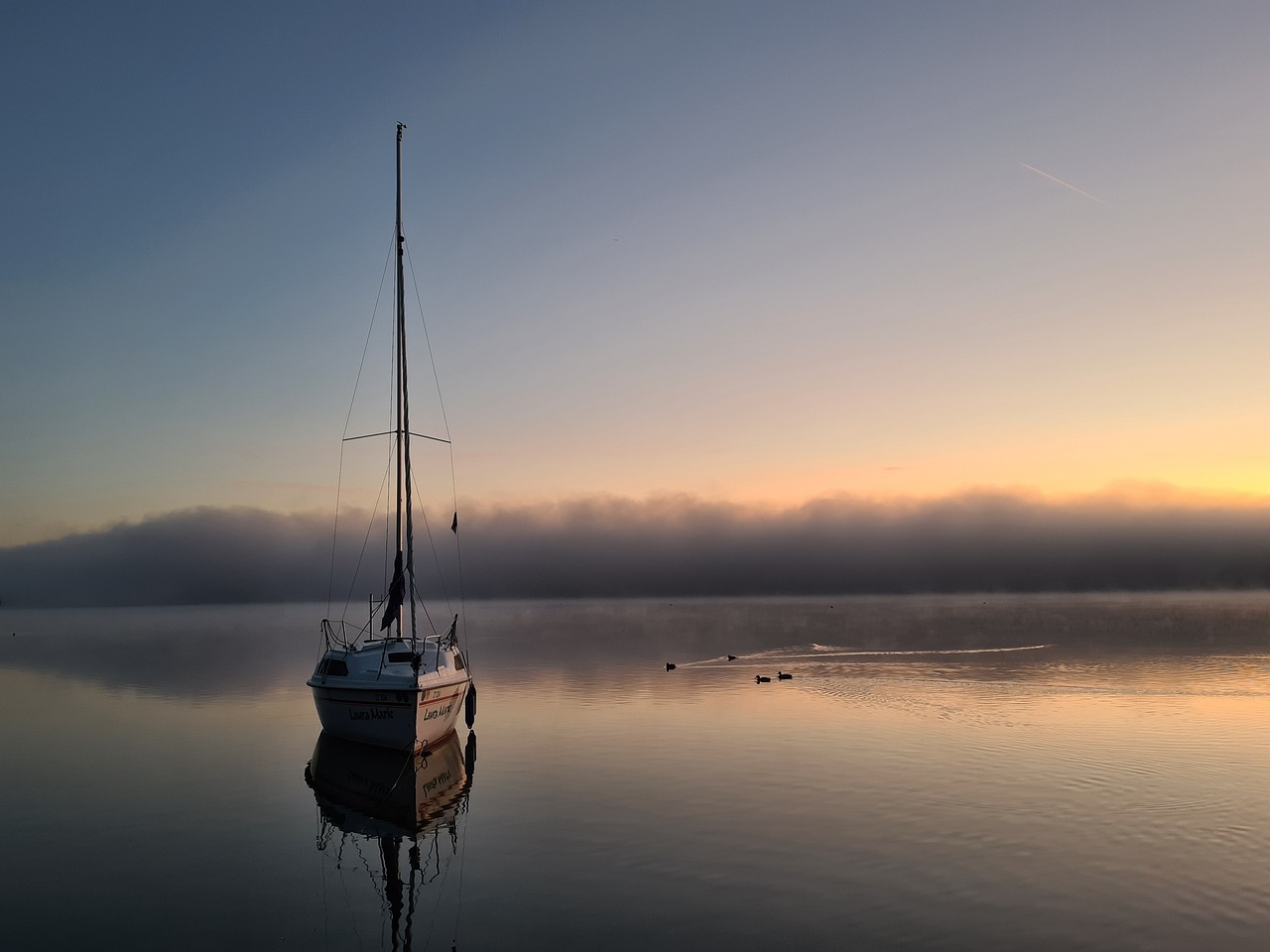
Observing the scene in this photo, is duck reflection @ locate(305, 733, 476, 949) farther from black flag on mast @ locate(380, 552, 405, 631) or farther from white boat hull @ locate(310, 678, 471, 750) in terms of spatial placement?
black flag on mast @ locate(380, 552, 405, 631)

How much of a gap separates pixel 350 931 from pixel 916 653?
2905 inches

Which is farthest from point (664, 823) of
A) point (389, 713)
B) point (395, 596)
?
point (395, 596)

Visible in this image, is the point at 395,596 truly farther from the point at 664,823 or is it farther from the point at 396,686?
the point at 664,823

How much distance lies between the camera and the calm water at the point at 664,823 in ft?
55.1

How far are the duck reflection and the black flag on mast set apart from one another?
5.14m

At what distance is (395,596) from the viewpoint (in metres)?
37.6

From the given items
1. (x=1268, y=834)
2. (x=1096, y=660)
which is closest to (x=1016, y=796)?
(x=1268, y=834)

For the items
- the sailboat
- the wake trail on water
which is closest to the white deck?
the sailboat

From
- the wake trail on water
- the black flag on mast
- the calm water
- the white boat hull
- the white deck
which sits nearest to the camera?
the calm water

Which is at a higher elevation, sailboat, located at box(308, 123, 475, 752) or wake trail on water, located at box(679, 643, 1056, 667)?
sailboat, located at box(308, 123, 475, 752)

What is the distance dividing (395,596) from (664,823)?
59.6 feet

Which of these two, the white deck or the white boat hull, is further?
the white deck

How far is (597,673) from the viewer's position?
65.4 m

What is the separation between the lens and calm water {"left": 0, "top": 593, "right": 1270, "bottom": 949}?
16797mm
